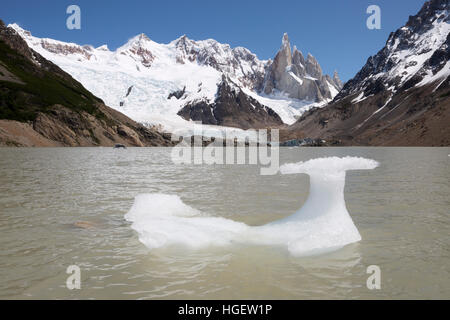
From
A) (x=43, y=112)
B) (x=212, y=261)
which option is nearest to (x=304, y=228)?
(x=212, y=261)

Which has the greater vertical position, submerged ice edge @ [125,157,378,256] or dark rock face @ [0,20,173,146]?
dark rock face @ [0,20,173,146]

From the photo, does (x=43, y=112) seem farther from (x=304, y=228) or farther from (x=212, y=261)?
(x=212, y=261)

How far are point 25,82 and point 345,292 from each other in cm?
18432

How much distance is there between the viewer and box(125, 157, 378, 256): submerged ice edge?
1087cm

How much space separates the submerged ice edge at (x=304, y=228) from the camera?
428 inches

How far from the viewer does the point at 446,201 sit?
64.1 feet

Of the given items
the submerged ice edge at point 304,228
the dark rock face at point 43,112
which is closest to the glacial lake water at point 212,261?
the submerged ice edge at point 304,228

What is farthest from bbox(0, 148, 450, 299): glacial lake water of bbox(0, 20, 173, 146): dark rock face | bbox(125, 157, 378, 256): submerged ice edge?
bbox(0, 20, 173, 146): dark rock face

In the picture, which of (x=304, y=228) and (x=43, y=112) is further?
(x=43, y=112)

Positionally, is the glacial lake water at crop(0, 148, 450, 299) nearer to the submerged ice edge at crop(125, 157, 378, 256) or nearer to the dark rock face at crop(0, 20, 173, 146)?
the submerged ice edge at crop(125, 157, 378, 256)

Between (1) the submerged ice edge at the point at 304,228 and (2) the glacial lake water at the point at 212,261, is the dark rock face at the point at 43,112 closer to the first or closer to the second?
(2) the glacial lake water at the point at 212,261

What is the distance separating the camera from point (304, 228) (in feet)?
38.1
